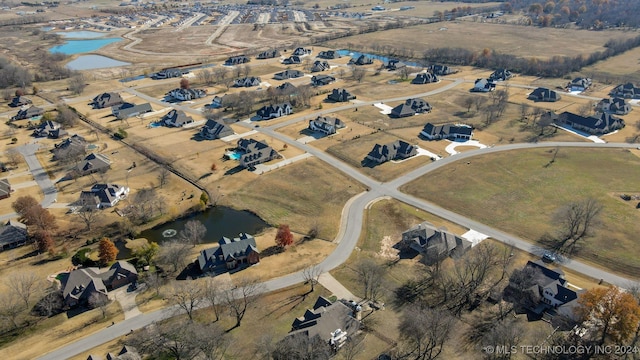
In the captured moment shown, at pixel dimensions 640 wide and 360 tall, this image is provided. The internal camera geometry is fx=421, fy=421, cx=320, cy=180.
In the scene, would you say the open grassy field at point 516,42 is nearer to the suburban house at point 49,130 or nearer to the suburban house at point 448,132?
the suburban house at point 448,132

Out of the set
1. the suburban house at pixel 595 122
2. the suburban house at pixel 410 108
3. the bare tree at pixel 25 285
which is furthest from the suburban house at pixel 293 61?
the bare tree at pixel 25 285

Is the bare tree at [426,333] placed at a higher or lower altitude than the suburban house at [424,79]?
lower

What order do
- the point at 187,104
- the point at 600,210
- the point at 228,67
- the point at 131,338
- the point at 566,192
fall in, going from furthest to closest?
the point at 228,67
the point at 187,104
the point at 566,192
the point at 600,210
the point at 131,338

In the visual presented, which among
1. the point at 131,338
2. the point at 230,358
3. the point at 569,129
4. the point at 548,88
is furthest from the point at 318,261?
the point at 548,88

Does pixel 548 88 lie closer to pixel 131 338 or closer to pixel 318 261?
pixel 318 261

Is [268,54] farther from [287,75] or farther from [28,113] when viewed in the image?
[28,113]
